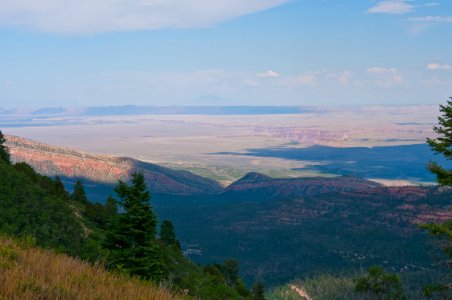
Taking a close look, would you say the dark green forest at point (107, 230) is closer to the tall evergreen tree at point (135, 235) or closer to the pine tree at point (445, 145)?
the tall evergreen tree at point (135, 235)

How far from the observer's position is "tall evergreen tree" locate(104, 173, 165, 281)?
825 inches

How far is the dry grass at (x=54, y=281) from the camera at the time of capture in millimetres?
6645

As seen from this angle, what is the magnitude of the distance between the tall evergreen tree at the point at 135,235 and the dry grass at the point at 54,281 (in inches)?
475

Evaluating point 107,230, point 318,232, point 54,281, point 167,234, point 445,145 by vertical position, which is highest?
point 445,145

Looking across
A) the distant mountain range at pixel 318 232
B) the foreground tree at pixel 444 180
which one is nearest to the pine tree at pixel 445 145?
the foreground tree at pixel 444 180

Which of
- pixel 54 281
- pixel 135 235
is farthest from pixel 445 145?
pixel 54 281

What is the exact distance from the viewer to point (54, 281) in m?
7.18

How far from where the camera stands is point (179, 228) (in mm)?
136625

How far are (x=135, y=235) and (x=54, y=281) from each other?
1480 cm

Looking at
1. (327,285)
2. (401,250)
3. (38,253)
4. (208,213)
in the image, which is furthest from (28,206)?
(208,213)

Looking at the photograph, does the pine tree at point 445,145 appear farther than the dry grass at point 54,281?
Yes

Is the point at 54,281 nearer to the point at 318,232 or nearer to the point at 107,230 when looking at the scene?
the point at 107,230

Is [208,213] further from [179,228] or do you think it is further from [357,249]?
[357,249]

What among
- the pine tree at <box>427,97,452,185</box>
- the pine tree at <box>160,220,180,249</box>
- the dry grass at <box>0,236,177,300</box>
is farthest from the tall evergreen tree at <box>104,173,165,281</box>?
the pine tree at <box>160,220,180,249</box>
